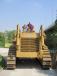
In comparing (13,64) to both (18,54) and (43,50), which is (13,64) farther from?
(43,50)

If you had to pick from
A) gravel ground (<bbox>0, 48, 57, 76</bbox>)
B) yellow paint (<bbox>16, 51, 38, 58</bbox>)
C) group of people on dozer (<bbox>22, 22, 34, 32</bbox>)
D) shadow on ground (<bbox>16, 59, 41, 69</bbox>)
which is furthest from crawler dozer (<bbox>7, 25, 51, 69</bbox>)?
group of people on dozer (<bbox>22, 22, 34, 32</bbox>)

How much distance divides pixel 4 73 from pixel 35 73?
1.66 metres

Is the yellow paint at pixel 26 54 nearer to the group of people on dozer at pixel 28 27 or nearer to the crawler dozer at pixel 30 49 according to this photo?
the crawler dozer at pixel 30 49

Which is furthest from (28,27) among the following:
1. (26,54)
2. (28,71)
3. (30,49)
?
(28,71)

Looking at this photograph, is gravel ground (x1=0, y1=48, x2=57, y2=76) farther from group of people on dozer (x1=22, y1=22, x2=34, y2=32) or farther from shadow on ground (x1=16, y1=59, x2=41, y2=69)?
group of people on dozer (x1=22, y1=22, x2=34, y2=32)

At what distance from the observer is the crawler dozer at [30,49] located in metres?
15.1

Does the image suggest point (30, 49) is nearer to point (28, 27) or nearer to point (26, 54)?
point (26, 54)

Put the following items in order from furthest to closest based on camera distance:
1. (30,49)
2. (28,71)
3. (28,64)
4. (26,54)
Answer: (28,64) < (30,49) < (26,54) < (28,71)

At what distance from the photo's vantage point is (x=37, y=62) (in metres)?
17.5

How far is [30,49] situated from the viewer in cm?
1577

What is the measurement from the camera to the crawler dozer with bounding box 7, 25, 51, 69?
595 inches

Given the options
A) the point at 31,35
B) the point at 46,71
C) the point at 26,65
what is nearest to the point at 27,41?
the point at 31,35

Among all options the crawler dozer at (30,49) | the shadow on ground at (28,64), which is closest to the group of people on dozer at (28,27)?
the crawler dozer at (30,49)

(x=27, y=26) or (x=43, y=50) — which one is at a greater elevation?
(x=27, y=26)
